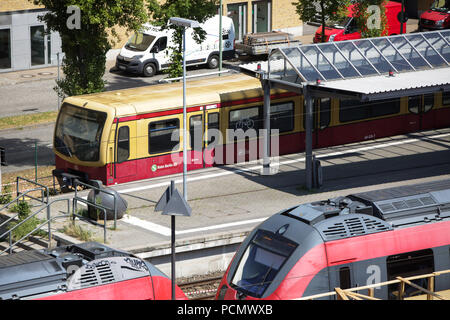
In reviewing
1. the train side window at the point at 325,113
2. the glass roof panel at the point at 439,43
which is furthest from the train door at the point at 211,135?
the glass roof panel at the point at 439,43

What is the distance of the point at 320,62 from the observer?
73.0ft

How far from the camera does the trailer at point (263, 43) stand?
3903 cm

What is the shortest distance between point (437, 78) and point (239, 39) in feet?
76.0

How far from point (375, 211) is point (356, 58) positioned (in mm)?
9995

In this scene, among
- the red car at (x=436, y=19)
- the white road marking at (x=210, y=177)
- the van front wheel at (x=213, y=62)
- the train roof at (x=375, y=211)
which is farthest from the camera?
the red car at (x=436, y=19)

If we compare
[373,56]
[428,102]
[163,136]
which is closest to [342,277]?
[163,136]

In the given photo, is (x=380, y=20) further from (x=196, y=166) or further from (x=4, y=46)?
(x=4, y=46)

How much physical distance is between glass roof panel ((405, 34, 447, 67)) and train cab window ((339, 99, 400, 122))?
270cm

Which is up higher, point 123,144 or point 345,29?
point 345,29

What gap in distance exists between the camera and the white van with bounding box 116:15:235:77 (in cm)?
3650

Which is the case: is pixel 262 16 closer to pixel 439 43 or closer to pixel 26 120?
pixel 26 120

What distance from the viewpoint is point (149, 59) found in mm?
36625

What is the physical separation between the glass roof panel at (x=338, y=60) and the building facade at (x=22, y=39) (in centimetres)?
1824

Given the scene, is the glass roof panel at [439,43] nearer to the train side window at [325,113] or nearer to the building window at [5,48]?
the train side window at [325,113]
